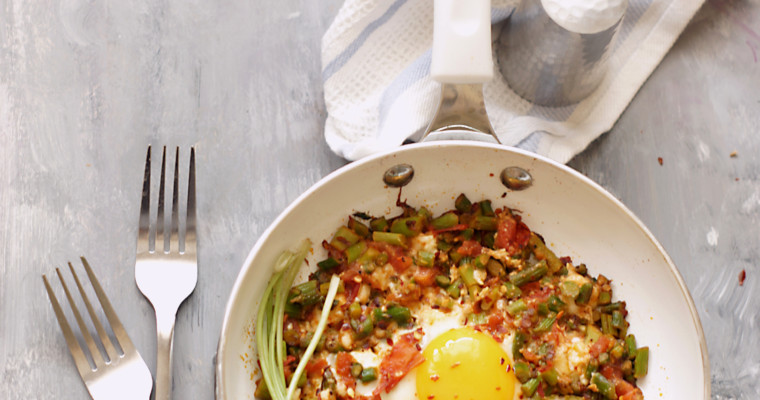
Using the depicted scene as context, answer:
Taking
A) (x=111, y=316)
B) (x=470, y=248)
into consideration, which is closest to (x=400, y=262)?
(x=470, y=248)

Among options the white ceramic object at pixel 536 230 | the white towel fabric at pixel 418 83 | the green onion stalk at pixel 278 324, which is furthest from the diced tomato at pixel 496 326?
the white towel fabric at pixel 418 83

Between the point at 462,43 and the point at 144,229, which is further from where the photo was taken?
the point at 144,229

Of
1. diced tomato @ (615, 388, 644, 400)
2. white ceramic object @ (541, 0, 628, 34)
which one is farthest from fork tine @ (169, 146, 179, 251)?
→ diced tomato @ (615, 388, 644, 400)

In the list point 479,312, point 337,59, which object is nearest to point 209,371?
point 479,312

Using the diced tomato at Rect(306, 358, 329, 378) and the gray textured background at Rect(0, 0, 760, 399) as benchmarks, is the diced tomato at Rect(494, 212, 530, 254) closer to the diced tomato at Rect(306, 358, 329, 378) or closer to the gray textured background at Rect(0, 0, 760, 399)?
the gray textured background at Rect(0, 0, 760, 399)

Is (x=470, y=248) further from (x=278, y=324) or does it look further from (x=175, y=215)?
(x=175, y=215)

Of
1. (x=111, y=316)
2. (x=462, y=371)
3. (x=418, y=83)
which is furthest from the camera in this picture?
(x=418, y=83)

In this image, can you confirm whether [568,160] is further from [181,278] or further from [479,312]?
[181,278]
